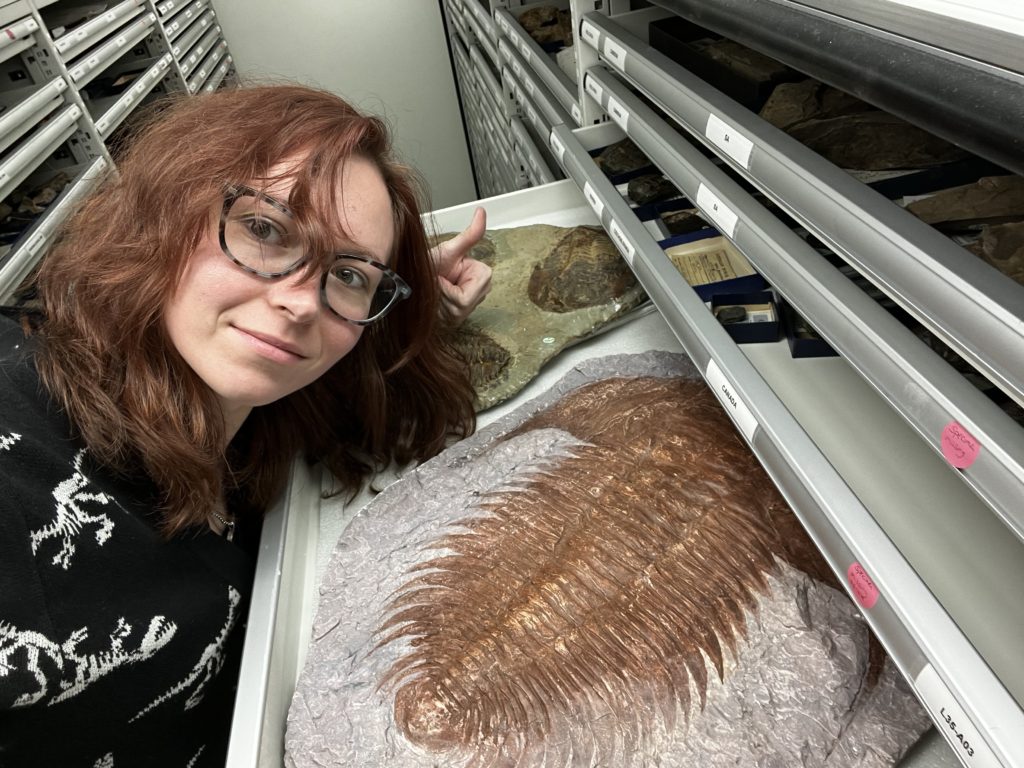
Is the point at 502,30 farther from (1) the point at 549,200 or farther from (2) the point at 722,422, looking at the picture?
(2) the point at 722,422

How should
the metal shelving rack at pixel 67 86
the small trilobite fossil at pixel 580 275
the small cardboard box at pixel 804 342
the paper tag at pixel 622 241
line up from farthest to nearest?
the metal shelving rack at pixel 67 86 → the small trilobite fossil at pixel 580 275 → the paper tag at pixel 622 241 → the small cardboard box at pixel 804 342

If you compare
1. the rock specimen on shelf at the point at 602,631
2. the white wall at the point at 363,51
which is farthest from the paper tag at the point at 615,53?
the white wall at the point at 363,51

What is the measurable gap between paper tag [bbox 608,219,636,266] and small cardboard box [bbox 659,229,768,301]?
0.26 ft

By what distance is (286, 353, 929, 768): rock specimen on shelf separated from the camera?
92 centimetres

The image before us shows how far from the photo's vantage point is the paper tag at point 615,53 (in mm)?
1424

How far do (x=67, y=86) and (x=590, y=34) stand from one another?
1954mm

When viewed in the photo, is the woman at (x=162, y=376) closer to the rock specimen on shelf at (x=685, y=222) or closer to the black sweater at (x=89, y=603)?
the black sweater at (x=89, y=603)

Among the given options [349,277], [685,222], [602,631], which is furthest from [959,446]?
[685,222]

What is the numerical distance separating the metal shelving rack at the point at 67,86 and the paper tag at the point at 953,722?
4.66 feet

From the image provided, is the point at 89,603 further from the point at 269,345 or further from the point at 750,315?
the point at 750,315

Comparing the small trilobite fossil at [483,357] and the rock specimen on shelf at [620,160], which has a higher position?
the rock specimen on shelf at [620,160]

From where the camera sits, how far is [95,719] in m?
1.10

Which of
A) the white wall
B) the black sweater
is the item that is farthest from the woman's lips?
the white wall

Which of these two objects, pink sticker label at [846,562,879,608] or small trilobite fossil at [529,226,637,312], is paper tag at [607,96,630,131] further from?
pink sticker label at [846,562,879,608]
